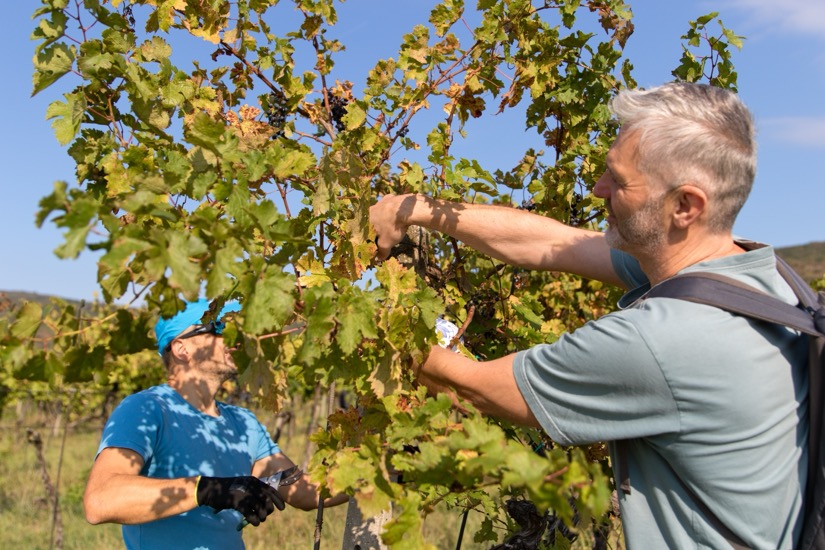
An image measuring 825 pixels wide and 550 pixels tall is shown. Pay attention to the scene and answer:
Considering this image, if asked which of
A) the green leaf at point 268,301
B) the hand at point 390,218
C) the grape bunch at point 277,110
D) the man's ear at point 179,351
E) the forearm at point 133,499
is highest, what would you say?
the grape bunch at point 277,110

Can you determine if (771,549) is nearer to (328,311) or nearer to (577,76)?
(328,311)

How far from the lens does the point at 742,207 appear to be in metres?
1.88

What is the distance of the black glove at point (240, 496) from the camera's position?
242cm

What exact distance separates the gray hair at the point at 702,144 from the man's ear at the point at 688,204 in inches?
0.7

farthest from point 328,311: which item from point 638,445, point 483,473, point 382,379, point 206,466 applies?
A: point 206,466

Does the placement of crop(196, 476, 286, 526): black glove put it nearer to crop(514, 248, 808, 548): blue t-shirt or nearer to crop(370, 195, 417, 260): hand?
crop(370, 195, 417, 260): hand

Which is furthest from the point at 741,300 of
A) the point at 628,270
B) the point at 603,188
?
the point at 628,270

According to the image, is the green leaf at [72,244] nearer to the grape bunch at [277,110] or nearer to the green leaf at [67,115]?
the green leaf at [67,115]

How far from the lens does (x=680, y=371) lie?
1.59m

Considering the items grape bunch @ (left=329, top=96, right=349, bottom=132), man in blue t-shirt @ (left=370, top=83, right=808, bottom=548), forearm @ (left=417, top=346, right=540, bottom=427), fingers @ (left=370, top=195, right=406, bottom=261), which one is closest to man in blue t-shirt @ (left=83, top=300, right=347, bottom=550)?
fingers @ (left=370, top=195, right=406, bottom=261)

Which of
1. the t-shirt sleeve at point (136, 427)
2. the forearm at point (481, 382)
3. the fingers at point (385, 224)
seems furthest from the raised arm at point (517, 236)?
the t-shirt sleeve at point (136, 427)

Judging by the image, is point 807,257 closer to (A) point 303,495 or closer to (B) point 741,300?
(A) point 303,495

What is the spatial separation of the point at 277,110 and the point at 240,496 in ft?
4.31

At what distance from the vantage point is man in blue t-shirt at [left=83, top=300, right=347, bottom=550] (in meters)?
2.39
